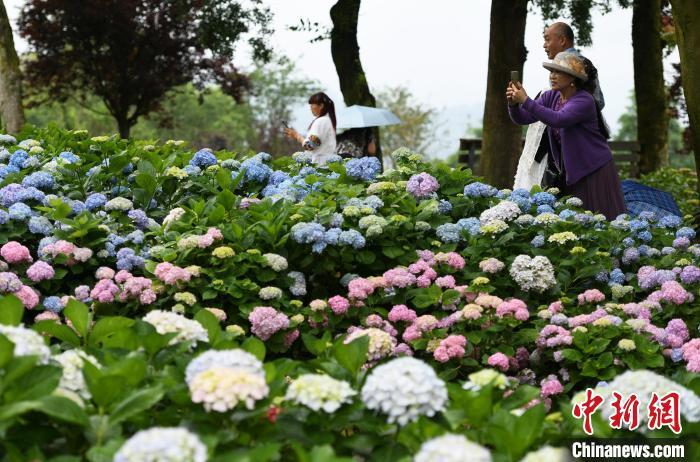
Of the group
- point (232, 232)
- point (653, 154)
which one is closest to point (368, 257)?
point (232, 232)

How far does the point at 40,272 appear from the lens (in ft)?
13.9

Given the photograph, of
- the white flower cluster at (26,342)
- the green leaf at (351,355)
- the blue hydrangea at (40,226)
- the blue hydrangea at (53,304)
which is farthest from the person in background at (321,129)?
the white flower cluster at (26,342)

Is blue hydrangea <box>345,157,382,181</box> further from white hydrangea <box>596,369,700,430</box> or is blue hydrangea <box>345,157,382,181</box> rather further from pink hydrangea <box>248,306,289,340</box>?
white hydrangea <box>596,369,700,430</box>

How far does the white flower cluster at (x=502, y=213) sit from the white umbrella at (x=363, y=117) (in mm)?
6235

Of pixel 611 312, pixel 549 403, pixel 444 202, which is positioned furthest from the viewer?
pixel 444 202

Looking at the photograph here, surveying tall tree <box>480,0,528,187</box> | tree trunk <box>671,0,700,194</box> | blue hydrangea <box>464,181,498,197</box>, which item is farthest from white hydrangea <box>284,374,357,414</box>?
tall tree <box>480,0,528,187</box>

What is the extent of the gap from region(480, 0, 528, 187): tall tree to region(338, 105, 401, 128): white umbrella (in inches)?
46.8

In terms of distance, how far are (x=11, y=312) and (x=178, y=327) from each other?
42 centimetres

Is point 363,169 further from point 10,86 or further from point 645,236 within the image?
point 10,86

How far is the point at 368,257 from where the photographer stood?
452 cm

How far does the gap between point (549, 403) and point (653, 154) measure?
490 inches

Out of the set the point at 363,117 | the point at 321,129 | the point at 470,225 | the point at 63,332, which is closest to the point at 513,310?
the point at 470,225

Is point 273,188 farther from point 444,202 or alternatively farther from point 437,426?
point 437,426

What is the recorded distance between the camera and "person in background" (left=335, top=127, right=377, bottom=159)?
1057cm
